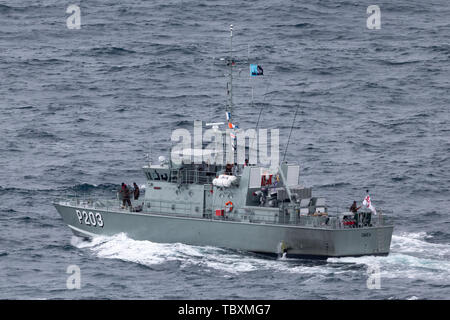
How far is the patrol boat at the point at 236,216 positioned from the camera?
41250 mm

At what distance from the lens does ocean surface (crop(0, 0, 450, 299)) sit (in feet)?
128

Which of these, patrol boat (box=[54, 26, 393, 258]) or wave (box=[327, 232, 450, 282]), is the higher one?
patrol boat (box=[54, 26, 393, 258])

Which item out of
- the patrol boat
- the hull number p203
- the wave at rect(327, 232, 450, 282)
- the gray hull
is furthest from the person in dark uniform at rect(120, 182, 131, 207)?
the wave at rect(327, 232, 450, 282)

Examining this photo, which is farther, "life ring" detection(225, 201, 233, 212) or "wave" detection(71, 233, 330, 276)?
"life ring" detection(225, 201, 233, 212)

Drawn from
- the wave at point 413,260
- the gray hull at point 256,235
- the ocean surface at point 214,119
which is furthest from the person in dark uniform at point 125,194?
the wave at point 413,260

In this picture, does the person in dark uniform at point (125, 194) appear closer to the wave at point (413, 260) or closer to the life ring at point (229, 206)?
the life ring at point (229, 206)

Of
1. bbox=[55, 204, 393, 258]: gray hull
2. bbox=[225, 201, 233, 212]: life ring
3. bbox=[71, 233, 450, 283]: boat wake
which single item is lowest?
bbox=[71, 233, 450, 283]: boat wake

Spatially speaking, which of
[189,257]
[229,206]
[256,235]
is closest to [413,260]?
[256,235]

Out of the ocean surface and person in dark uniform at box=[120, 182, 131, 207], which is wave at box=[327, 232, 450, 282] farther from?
person in dark uniform at box=[120, 182, 131, 207]

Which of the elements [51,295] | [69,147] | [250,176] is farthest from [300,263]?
[69,147]

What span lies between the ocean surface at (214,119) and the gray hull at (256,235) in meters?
0.62

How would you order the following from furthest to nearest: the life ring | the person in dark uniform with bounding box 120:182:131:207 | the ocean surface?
the person in dark uniform with bounding box 120:182:131:207
the life ring
the ocean surface

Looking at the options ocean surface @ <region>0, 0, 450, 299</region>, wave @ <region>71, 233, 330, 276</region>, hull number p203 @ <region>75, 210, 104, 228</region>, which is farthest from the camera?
hull number p203 @ <region>75, 210, 104, 228</region>

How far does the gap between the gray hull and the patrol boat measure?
42 mm
